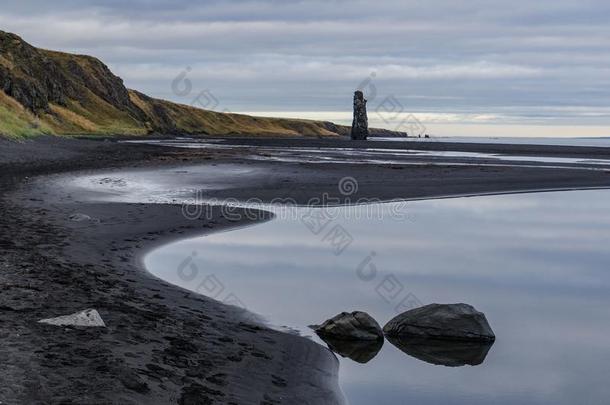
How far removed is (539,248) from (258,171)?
22.1 meters

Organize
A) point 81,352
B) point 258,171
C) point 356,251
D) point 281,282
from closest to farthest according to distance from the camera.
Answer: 1. point 81,352
2. point 281,282
3. point 356,251
4. point 258,171

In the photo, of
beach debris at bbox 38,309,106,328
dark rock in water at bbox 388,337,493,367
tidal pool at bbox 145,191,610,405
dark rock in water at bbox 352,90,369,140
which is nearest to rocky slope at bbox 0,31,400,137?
tidal pool at bbox 145,191,610,405

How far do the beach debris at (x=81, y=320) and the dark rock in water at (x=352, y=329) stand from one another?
3273mm

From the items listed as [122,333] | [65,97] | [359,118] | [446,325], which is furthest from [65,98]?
[122,333]

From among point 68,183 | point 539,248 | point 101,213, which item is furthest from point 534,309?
point 68,183

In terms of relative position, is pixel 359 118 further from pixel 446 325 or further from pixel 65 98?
pixel 446 325

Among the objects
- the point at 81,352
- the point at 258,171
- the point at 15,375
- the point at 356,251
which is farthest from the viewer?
the point at 258,171

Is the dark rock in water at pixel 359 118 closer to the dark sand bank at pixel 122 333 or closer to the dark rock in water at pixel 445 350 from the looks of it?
the dark sand bank at pixel 122 333

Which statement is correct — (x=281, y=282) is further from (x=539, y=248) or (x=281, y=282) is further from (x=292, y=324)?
(x=539, y=248)

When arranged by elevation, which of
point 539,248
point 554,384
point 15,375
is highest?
point 539,248

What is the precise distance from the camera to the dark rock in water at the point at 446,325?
34.1ft

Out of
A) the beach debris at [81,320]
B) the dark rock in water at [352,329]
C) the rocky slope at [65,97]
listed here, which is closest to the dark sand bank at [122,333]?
the beach debris at [81,320]

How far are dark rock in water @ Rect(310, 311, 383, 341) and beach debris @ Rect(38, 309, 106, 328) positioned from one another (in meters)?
3.27

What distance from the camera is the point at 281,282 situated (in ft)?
47.0
